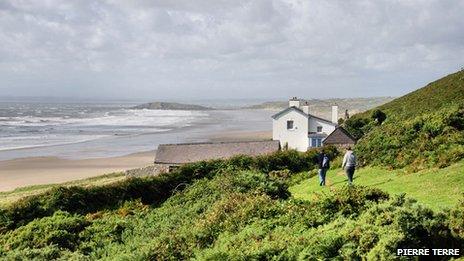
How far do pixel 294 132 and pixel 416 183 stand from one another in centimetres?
3372

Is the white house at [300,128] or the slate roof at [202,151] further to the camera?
the white house at [300,128]

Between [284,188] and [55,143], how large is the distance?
5690 cm

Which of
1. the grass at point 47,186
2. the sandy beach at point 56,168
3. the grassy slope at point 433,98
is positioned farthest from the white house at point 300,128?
the grass at point 47,186

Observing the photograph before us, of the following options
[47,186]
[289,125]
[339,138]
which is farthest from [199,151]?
[289,125]

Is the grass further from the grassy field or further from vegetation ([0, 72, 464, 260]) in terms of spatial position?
the grassy field

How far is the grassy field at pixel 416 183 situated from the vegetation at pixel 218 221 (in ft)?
5.58

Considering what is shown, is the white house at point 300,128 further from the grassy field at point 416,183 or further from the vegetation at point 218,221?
the grassy field at point 416,183

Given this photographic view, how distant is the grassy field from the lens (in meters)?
14.1

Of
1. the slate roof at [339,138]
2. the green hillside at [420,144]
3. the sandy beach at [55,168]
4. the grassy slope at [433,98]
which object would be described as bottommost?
the sandy beach at [55,168]

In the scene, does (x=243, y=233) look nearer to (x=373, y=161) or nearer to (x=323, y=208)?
(x=323, y=208)

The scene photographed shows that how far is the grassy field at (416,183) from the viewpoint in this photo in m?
14.1

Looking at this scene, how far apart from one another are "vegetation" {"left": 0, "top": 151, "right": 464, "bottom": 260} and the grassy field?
170cm

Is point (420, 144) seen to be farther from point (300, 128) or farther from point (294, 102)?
point (294, 102)

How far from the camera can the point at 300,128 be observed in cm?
5012
